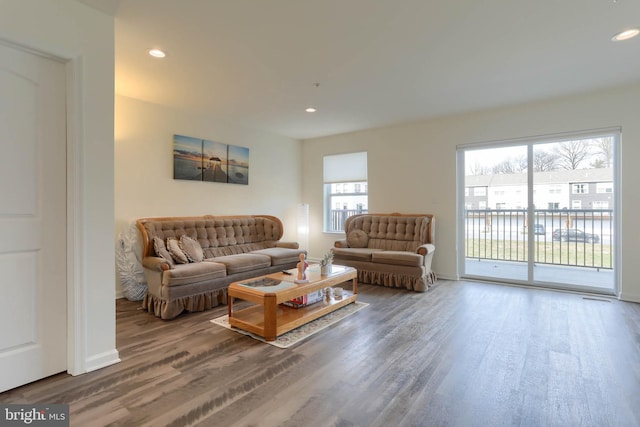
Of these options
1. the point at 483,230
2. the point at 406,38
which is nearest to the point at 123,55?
the point at 406,38

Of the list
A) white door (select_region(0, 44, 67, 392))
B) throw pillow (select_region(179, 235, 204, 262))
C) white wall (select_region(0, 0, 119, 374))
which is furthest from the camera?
throw pillow (select_region(179, 235, 204, 262))

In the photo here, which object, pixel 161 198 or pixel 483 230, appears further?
pixel 483 230

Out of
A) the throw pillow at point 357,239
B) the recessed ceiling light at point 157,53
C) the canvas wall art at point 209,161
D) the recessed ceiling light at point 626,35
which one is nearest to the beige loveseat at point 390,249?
the throw pillow at point 357,239

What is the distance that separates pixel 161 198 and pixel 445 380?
13.3 ft

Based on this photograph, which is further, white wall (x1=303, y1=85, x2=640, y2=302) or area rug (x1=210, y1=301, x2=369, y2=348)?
white wall (x1=303, y1=85, x2=640, y2=302)

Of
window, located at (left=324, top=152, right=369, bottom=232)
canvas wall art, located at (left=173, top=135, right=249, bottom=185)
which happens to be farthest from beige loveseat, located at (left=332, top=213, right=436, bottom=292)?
canvas wall art, located at (left=173, top=135, right=249, bottom=185)

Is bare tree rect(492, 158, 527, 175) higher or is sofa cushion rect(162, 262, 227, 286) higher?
bare tree rect(492, 158, 527, 175)

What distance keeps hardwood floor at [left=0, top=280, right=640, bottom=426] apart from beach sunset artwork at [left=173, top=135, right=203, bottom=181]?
84.6 inches

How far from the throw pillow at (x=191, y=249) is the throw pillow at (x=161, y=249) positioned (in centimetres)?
21

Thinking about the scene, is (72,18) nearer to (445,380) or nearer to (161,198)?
(161,198)

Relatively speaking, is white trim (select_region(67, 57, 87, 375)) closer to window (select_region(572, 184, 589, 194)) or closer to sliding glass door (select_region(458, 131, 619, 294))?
sliding glass door (select_region(458, 131, 619, 294))

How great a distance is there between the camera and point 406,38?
261cm

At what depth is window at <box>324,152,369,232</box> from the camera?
19.9 feet

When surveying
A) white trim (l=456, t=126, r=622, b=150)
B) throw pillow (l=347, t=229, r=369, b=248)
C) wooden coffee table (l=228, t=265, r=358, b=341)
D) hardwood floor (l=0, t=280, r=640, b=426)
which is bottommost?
hardwood floor (l=0, t=280, r=640, b=426)
